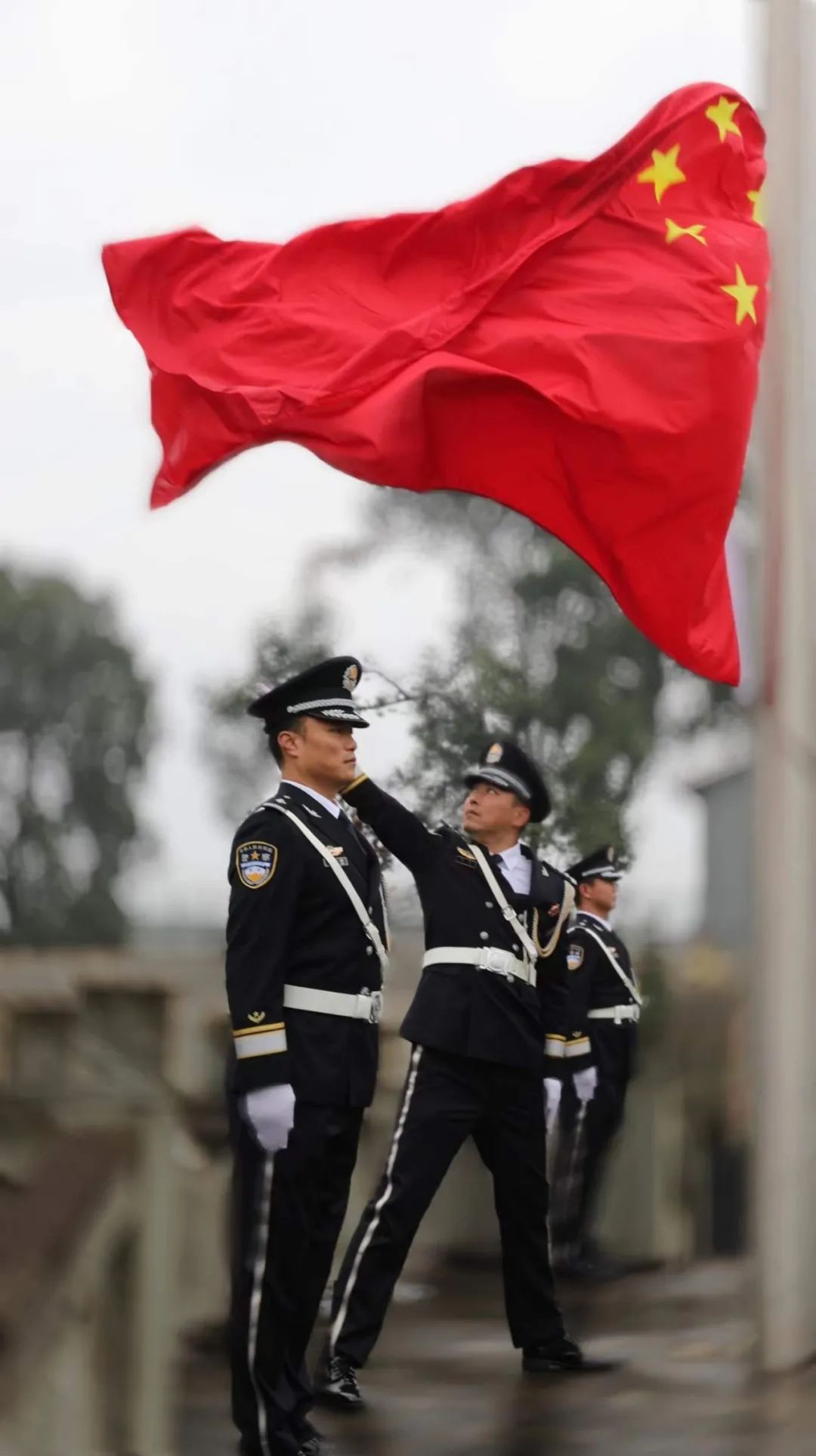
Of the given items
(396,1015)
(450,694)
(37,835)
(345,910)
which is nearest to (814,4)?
(450,694)

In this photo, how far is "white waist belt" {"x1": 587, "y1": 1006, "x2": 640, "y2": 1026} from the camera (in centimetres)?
692

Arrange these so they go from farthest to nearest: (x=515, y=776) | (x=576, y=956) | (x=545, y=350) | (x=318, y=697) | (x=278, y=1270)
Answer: (x=576, y=956), (x=545, y=350), (x=515, y=776), (x=318, y=697), (x=278, y=1270)

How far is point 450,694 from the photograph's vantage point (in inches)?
264

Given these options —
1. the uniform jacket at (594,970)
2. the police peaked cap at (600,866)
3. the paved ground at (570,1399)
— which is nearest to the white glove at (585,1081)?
the uniform jacket at (594,970)

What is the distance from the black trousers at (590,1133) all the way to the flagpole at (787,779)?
3.91ft

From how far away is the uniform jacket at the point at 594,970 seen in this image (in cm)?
673

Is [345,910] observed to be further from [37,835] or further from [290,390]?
[37,835]

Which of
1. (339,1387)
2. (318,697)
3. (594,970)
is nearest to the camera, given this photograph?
(318,697)

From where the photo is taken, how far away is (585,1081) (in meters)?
6.88

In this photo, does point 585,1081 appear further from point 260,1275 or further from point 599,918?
point 260,1275

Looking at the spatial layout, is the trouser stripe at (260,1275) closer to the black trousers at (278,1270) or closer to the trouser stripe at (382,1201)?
the black trousers at (278,1270)

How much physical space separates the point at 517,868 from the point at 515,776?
250 mm

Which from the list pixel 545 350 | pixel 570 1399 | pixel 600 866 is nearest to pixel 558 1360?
pixel 570 1399

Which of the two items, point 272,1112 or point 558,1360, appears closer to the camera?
point 272,1112
